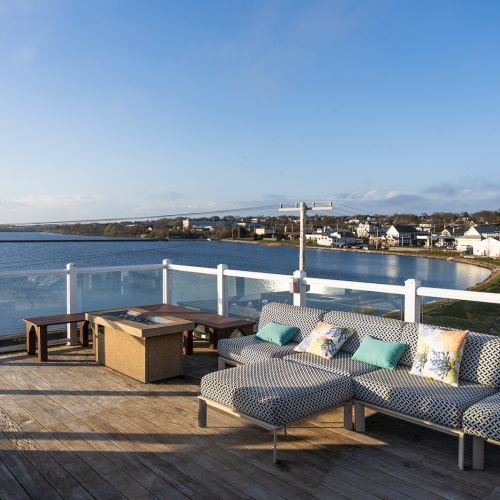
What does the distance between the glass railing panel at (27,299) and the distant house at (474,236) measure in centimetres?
3820

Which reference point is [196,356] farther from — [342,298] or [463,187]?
[463,187]

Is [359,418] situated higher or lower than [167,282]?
lower

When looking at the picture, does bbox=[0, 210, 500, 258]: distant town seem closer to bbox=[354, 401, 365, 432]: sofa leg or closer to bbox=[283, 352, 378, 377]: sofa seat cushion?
bbox=[283, 352, 378, 377]: sofa seat cushion

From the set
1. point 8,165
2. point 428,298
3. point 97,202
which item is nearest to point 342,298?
point 428,298

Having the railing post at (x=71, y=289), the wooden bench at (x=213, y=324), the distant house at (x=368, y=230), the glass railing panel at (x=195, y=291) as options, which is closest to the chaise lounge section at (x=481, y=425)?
the wooden bench at (x=213, y=324)

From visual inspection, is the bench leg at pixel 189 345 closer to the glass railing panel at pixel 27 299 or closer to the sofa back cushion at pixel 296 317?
the sofa back cushion at pixel 296 317

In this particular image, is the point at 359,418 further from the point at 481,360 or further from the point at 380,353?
the point at 481,360

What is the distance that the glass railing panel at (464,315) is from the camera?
4.35m

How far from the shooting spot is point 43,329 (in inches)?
222

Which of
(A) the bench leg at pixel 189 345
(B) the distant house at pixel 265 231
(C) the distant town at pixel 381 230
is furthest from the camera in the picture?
(B) the distant house at pixel 265 231

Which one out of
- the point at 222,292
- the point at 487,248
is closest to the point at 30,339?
Result: the point at 222,292

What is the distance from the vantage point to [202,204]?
26906mm

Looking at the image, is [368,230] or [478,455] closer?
[478,455]

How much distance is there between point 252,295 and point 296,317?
1637 millimetres
